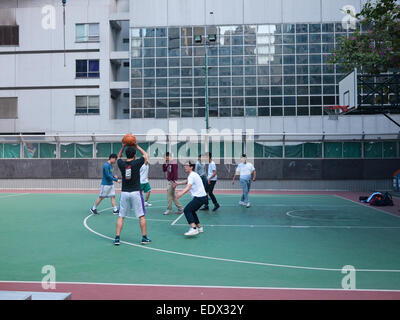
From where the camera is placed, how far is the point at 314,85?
34000mm

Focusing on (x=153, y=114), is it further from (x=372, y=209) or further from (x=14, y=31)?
(x=372, y=209)

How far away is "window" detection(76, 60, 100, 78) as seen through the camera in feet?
116

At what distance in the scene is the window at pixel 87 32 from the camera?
3541 centimetres

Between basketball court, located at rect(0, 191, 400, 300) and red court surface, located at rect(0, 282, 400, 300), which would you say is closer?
red court surface, located at rect(0, 282, 400, 300)

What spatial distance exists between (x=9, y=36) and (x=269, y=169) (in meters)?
28.4

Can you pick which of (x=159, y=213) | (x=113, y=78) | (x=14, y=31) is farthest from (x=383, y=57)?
(x=14, y=31)

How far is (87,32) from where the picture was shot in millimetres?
35406

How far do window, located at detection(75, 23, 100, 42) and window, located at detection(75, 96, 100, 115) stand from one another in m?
5.53

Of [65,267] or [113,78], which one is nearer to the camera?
[65,267]

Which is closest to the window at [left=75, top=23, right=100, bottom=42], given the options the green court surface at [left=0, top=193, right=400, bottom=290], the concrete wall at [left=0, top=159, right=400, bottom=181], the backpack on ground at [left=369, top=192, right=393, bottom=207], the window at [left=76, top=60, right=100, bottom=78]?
the window at [left=76, top=60, right=100, bottom=78]

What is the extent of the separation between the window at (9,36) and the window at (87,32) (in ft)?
19.0

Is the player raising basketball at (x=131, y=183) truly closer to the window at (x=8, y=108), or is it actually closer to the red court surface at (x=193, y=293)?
the red court surface at (x=193, y=293)

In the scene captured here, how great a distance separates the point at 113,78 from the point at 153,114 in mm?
5702

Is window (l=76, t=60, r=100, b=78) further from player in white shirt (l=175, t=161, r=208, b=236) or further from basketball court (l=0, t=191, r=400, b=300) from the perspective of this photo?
player in white shirt (l=175, t=161, r=208, b=236)
